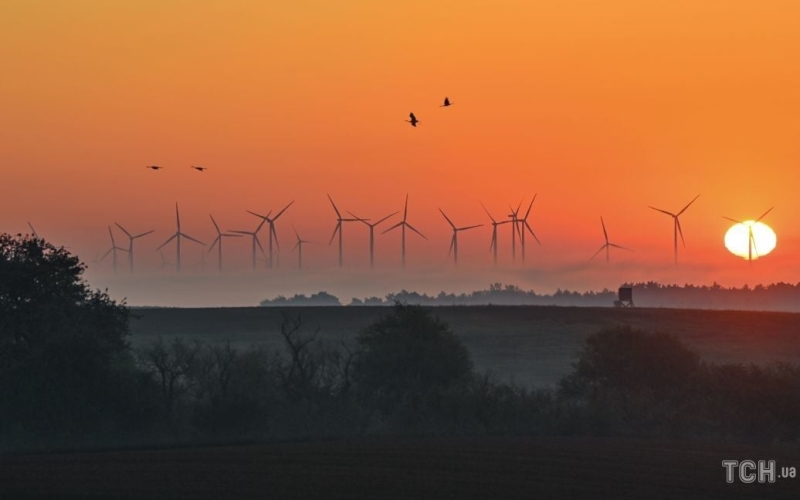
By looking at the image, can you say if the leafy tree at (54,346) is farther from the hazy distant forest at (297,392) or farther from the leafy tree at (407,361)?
the leafy tree at (407,361)

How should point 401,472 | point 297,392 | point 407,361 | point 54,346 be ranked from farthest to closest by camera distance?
1. point 407,361
2. point 297,392
3. point 54,346
4. point 401,472

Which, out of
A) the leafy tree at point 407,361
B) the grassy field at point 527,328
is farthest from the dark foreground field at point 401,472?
the grassy field at point 527,328

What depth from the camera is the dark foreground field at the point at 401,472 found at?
120 ft

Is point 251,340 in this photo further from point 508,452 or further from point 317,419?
point 508,452

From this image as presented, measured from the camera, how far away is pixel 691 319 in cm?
12569

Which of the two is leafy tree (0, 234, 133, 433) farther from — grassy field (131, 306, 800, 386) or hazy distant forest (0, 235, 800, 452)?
grassy field (131, 306, 800, 386)

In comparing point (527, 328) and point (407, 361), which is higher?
point (527, 328)

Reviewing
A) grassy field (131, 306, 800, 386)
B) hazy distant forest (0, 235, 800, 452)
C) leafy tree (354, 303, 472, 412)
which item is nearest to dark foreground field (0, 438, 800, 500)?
hazy distant forest (0, 235, 800, 452)

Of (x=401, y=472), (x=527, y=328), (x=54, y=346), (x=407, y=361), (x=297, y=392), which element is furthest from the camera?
(x=527, y=328)

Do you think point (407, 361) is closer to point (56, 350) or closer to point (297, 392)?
point (297, 392)

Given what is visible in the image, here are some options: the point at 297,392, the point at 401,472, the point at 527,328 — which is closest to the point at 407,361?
the point at 297,392

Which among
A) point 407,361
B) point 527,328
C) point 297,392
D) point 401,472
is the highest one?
point 527,328

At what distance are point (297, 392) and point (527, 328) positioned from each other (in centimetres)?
5731

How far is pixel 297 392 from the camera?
214ft
